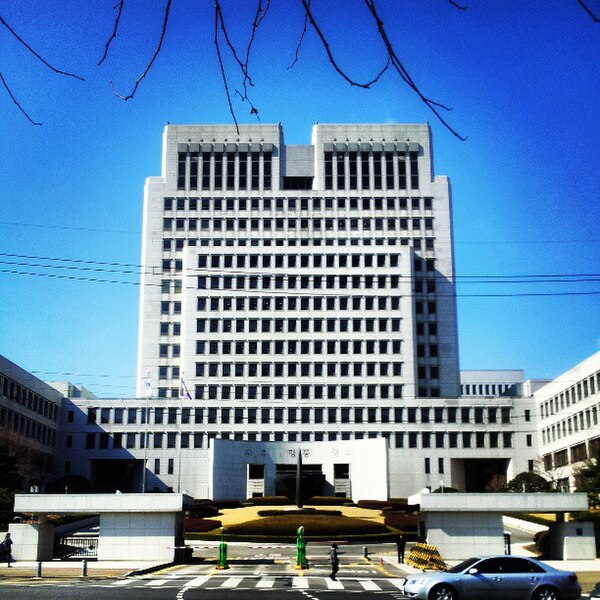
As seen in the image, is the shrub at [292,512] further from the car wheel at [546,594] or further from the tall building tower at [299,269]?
the car wheel at [546,594]

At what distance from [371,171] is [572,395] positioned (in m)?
43.5

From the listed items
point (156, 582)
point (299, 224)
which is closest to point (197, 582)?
point (156, 582)

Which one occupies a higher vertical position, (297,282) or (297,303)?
(297,282)

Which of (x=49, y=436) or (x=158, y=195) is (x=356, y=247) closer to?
(x=158, y=195)

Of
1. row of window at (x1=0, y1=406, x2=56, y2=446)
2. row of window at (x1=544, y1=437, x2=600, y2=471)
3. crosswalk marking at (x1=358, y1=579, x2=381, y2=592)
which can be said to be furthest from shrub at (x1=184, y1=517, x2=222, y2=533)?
row of window at (x1=544, y1=437, x2=600, y2=471)

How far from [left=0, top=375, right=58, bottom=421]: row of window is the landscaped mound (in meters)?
37.5

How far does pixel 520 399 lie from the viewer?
108 metres

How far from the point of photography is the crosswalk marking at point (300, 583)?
29483mm

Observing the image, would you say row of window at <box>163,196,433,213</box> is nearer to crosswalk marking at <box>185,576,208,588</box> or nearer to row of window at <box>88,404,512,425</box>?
row of window at <box>88,404,512,425</box>

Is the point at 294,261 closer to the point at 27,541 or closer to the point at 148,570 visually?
the point at 27,541

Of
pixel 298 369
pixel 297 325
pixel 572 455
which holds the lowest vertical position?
pixel 572 455

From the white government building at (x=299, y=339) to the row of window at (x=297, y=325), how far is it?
0.60 feet

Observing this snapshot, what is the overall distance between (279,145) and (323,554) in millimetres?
79001

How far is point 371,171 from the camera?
11856 cm
